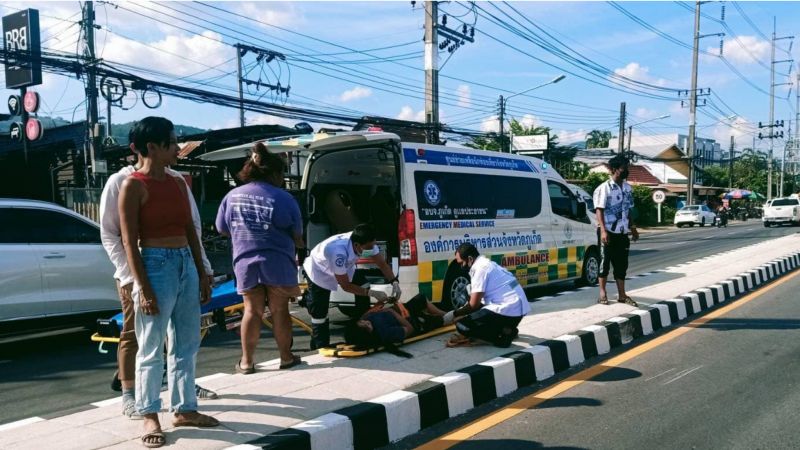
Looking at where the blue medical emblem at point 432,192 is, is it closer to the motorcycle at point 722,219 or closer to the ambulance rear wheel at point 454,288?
the ambulance rear wheel at point 454,288

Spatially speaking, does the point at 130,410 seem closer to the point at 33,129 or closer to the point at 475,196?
the point at 475,196

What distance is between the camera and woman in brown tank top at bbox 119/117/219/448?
Answer: 3207 millimetres

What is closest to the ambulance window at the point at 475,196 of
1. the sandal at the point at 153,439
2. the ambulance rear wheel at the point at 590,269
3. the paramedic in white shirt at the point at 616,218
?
the paramedic in white shirt at the point at 616,218

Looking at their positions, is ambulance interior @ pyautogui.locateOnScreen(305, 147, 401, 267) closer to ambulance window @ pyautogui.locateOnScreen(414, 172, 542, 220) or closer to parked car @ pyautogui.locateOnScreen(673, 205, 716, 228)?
ambulance window @ pyautogui.locateOnScreen(414, 172, 542, 220)

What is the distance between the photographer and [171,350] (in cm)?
354

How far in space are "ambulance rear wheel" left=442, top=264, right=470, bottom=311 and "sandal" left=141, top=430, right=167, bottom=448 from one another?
4349mm

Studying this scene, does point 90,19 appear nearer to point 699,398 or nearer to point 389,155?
point 389,155

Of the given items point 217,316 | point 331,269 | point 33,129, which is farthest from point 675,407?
point 33,129

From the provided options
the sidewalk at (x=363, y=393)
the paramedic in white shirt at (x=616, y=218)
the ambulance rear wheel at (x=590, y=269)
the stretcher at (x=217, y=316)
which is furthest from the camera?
the ambulance rear wheel at (x=590, y=269)

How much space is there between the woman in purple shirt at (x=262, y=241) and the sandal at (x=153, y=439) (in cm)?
148

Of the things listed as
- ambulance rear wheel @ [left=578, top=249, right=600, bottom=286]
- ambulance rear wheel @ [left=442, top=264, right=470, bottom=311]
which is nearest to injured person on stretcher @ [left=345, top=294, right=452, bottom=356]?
ambulance rear wheel @ [left=442, top=264, right=470, bottom=311]

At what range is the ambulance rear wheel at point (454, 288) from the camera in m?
7.25

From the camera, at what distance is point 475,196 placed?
783 centimetres

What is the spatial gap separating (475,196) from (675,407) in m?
4.00
